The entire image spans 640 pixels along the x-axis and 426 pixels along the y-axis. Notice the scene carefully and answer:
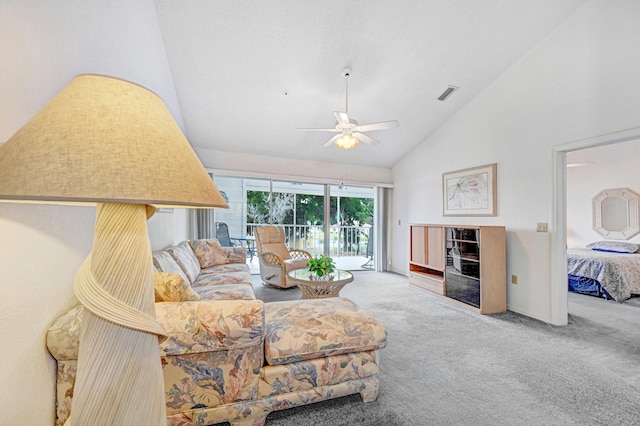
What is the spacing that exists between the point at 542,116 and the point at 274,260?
3.88 meters

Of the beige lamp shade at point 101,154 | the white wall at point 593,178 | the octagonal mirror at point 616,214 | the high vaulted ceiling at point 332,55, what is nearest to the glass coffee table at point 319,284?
the beige lamp shade at point 101,154

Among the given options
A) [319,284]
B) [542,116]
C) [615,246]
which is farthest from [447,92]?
[615,246]

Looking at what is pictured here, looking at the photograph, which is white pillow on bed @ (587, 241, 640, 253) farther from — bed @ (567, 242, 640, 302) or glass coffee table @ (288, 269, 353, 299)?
glass coffee table @ (288, 269, 353, 299)

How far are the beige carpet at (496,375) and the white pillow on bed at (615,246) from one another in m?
1.76

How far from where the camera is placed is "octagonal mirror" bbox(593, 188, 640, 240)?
4.65 metres

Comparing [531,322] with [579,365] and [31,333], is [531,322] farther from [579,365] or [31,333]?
[31,333]

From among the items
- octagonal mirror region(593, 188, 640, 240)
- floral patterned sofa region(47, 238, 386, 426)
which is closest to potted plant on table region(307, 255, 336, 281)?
floral patterned sofa region(47, 238, 386, 426)

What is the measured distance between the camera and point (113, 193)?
544 millimetres

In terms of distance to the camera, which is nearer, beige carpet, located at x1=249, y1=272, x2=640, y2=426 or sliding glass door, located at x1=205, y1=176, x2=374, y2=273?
beige carpet, located at x1=249, y1=272, x2=640, y2=426

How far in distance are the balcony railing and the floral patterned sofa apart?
396 centimetres

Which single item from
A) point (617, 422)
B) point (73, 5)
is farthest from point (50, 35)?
point (617, 422)

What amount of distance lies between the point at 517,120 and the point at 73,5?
415 cm

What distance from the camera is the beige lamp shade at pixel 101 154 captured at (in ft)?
1.72

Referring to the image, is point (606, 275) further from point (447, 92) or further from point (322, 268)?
point (322, 268)
